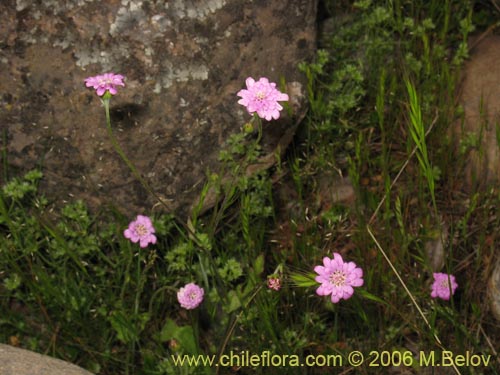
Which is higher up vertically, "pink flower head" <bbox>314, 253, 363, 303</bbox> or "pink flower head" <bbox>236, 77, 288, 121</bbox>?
"pink flower head" <bbox>236, 77, 288, 121</bbox>

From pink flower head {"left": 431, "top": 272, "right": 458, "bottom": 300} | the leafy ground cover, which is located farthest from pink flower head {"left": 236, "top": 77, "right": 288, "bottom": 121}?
pink flower head {"left": 431, "top": 272, "right": 458, "bottom": 300}

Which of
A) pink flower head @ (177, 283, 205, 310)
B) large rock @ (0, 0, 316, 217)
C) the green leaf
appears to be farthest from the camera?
large rock @ (0, 0, 316, 217)

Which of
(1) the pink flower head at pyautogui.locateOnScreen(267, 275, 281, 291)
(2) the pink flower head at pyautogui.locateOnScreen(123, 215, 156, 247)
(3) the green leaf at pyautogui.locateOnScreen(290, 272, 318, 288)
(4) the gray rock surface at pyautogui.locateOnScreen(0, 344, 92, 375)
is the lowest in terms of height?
(2) the pink flower head at pyautogui.locateOnScreen(123, 215, 156, 247)

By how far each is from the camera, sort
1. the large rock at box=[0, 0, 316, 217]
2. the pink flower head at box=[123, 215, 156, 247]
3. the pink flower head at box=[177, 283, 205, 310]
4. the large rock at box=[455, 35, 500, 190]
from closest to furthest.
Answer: the pink flower head at box=[177, 283, 205, 310] → the pink flower head at box=[123, 215, 156, 247] → the large rock at box=[0, 0, 316, 217] → the large rock at box=[455, 35, 500, 190]

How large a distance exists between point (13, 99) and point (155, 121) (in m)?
0.56

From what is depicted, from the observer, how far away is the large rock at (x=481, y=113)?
9.65 ft

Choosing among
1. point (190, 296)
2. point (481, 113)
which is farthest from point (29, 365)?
point (481, 113)

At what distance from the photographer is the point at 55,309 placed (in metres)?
2.63

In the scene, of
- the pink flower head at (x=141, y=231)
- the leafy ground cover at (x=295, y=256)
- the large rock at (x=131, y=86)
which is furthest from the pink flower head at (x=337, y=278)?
the large rock at (x=131, y=86)

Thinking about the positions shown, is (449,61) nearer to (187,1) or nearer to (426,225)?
(426,225)

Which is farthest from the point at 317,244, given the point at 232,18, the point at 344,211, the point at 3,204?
the point at 3,204

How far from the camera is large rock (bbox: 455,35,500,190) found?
2.94 m

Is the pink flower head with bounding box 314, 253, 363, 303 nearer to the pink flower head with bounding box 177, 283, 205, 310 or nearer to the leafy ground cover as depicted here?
the leafy ground cover

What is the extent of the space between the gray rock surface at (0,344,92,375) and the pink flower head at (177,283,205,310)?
0.51 meters
